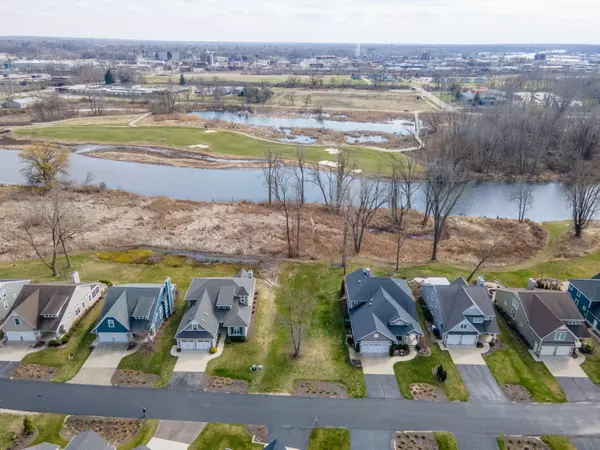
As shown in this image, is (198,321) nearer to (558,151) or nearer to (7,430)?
(7,430)

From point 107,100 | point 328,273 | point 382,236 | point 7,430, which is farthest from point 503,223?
point 107,100

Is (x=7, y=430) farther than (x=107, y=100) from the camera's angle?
No

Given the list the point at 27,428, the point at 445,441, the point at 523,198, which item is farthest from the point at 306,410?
the point at 523,198

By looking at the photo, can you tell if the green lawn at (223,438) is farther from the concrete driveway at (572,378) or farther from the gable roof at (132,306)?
the concrete driveway at (572,378)

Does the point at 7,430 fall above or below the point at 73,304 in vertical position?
below

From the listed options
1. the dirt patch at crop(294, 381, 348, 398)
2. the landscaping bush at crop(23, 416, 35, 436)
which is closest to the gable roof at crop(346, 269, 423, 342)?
the dirt patch at crop(294, 381, 348, 398)

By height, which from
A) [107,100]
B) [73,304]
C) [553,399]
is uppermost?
[107,100]

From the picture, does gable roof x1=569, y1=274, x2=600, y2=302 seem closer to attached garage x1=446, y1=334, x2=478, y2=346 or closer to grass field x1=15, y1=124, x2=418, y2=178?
attached garage x1=446, y1=334, x2=478, y2=346
